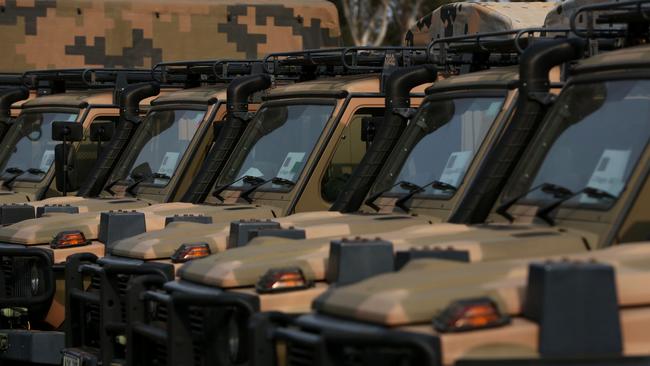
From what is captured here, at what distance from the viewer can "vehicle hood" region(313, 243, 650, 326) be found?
593 centimetres

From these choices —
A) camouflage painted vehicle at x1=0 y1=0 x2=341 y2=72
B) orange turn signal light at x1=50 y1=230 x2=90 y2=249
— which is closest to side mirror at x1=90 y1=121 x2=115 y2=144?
orange turn signal light at x1=50 y1=230 x2=90 y2=249

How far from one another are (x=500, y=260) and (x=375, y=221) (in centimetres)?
207

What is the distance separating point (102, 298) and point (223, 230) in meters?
0.82

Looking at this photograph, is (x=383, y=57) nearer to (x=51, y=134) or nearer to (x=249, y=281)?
(x=51, y=134)

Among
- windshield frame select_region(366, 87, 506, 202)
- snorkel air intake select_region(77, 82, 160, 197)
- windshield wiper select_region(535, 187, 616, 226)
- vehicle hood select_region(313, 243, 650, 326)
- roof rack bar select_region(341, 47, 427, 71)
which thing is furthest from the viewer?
snorkel air intake select_region(77, 82, 160, 197)

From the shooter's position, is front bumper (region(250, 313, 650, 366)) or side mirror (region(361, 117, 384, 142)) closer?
front bumper (region(250, 313, 650, 366))

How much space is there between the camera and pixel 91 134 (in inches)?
572

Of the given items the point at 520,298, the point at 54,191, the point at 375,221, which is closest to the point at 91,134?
the point at 54,191

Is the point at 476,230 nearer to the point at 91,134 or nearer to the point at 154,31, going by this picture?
the point at 91,134

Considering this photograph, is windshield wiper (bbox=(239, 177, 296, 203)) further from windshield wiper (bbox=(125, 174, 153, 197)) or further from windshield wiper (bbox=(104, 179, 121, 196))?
windshield wiper (bbox=(104, 179, 121, 196))

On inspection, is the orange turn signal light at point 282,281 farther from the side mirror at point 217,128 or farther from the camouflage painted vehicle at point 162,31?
the camouflage painted vehicle at point 162,31

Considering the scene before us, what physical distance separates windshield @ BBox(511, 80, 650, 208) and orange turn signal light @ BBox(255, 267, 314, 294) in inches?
56.2

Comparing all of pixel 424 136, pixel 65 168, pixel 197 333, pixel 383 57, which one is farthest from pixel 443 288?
pixel 65 168

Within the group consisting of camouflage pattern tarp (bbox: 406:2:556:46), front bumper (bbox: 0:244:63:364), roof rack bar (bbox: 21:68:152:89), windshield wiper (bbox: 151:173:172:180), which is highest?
camouflage pattern tarp (bbox: 406:2:556:46)
